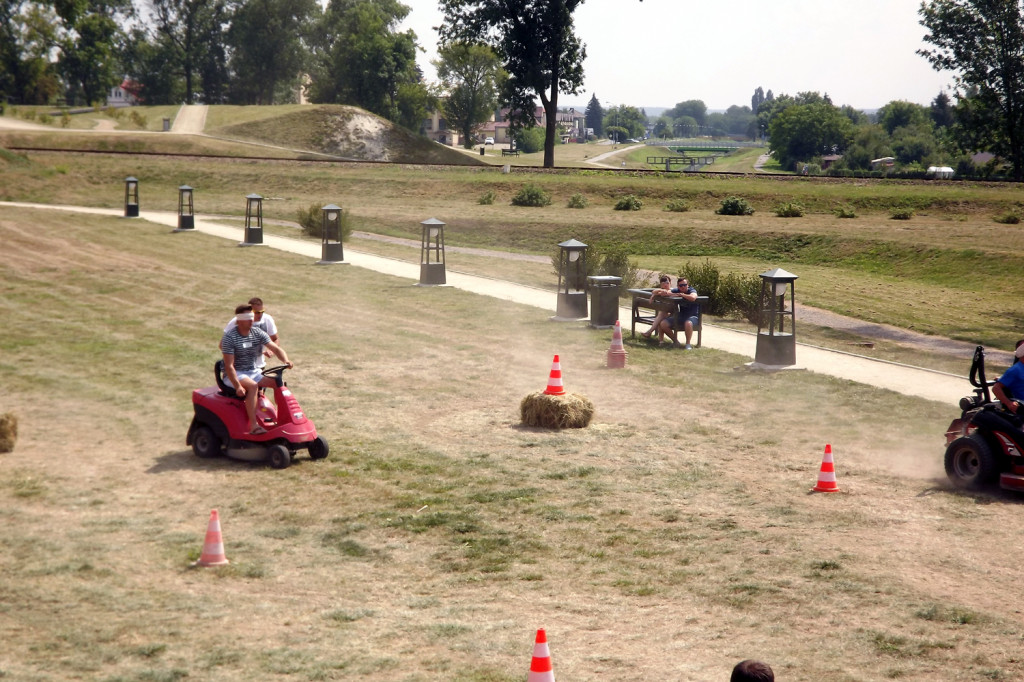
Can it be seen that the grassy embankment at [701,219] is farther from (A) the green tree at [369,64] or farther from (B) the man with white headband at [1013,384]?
(A) the green tree at [369,64]

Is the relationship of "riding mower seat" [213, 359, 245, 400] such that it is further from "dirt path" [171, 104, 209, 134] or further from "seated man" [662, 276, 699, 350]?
"dirt path" [171, 104, 209, 134]

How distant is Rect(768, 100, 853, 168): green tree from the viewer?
147 meters

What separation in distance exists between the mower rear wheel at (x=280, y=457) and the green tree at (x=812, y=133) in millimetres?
142995

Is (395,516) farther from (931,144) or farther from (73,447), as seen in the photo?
(931,144)

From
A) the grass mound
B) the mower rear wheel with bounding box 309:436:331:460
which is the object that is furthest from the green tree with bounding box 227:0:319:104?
the mower rear wheel with bounding box 309:436:331:460

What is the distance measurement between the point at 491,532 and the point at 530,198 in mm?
40707

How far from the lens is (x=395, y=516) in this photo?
32.6 ft

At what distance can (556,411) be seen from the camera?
13.3 metres

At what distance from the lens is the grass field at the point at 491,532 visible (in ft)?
23.2

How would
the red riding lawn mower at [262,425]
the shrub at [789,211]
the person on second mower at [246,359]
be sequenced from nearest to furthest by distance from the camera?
the person on second mower at [246,359] < the red riding lawn mower at [262,425] < the shrub at [789,211]

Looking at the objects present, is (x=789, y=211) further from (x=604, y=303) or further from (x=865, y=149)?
(x=865, y=149)

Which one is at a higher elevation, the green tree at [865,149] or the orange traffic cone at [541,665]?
the green tree at [865,149]

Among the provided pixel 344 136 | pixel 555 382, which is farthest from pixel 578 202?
pixel 344 136

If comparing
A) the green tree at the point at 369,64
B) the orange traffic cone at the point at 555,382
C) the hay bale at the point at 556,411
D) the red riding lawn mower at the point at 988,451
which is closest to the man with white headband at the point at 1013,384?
the red riding lawn mower at the point at 988,451
